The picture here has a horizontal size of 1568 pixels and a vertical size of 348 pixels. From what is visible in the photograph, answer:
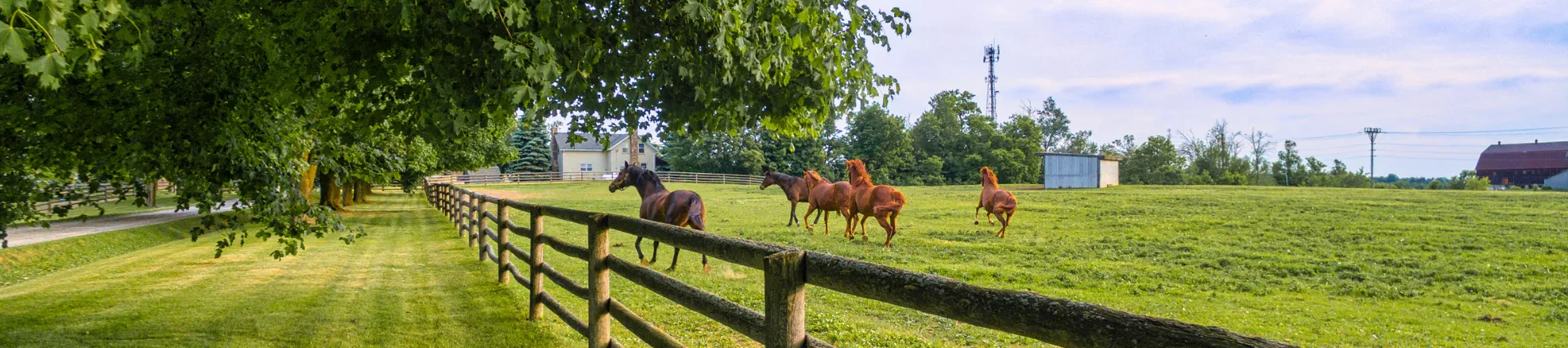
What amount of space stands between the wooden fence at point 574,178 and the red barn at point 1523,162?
54.4m

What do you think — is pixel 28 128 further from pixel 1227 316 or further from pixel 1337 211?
pixel 1337 211

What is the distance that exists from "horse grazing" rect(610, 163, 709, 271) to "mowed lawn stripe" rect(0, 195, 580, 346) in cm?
226

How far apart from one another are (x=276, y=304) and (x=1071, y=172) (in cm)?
3201

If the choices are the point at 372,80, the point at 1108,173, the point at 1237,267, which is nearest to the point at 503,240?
the point at 372,80

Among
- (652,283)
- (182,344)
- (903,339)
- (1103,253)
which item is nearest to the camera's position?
(652,283)

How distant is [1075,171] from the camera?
35.2 m

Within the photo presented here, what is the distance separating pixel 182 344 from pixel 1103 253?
1183 cm

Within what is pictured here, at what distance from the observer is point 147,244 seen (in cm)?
1827

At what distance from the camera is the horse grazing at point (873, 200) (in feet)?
47.9

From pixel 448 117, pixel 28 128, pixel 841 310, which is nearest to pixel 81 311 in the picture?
pixel 28 128

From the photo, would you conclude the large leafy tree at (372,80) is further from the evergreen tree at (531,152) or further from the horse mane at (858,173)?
the evergreen tree at (531,152)

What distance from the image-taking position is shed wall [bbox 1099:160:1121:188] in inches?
1430

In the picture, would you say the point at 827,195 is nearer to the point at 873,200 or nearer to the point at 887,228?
the point at 873,200

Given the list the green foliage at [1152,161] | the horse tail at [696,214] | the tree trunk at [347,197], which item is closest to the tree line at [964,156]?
the green foliage at [1152,161]
